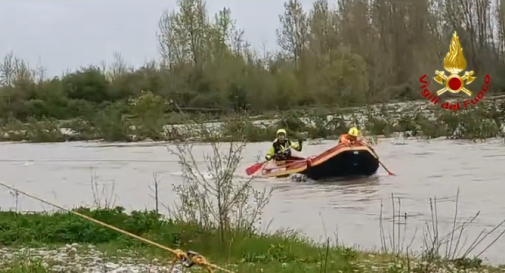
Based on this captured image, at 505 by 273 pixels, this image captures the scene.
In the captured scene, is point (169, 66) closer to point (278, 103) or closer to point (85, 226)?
point (278, 103)

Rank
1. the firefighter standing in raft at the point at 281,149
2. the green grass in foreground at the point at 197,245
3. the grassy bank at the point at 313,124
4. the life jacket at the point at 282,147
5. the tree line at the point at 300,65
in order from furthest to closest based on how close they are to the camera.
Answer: the tree line at the point at 300,65 < the grassy bank at the point at 313,124 < the life jacket at the point at 282,147 < the firefighter standing in raft at the point at 281,149 < the green grass in foreground at the point at 197,245

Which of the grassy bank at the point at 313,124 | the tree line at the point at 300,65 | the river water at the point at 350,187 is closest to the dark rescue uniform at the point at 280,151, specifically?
the river water at the point at 350,187

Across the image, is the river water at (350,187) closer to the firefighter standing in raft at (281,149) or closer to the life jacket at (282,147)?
the firefighter standing in raft at (281,149)

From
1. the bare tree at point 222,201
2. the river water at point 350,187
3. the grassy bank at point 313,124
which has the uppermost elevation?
the grassy bank at point 313,124

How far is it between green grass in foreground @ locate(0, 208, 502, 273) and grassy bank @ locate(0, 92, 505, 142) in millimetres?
17409

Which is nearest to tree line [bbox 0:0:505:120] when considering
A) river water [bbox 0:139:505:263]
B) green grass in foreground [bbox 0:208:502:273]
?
river water [bbox 0:139:505:263]

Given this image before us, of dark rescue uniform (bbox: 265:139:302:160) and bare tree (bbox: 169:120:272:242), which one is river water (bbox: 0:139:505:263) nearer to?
dark rescue uniform (bbox: 265:139:302:160)

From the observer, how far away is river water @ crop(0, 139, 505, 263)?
43.0ft

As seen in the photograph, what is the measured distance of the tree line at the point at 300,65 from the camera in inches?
1858

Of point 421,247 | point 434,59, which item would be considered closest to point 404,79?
point 434,59

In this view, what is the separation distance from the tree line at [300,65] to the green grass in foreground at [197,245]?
103 feet

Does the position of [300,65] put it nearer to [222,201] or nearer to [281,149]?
[281,149]

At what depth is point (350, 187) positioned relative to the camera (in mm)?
19328

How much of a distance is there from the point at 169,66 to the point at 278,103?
12.0m
